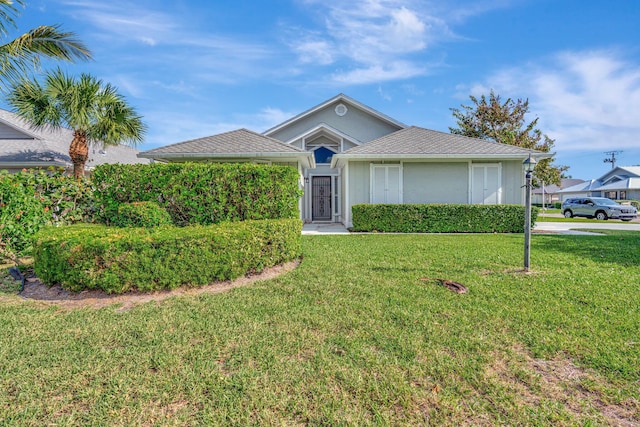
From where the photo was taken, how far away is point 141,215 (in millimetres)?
6500

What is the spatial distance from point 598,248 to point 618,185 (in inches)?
1835

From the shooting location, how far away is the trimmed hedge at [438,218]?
1237 centimetres

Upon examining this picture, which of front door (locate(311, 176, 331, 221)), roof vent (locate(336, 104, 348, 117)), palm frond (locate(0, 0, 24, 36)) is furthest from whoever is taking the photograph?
roof vent (locate(336, 104, 348, 117))

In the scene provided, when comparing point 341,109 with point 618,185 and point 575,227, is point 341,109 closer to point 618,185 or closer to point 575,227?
point 575,227

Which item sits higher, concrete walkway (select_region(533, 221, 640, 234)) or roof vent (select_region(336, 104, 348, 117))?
roof vent (select_region(336, 104, 348, 117))

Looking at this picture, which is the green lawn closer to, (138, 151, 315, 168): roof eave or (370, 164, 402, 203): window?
(138, 151, 315, 168): roof eave

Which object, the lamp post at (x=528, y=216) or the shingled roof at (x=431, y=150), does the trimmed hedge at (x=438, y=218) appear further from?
the lamp post at (x=528, y=216)

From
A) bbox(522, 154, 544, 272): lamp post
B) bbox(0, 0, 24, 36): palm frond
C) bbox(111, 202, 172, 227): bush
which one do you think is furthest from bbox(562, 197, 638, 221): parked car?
bbox(0, 0, 24, 36): palm frond

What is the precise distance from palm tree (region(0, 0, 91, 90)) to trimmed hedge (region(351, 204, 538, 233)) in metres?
10.5

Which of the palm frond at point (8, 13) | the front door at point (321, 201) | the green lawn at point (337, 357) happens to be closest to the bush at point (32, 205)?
the green lawn at point (337, 357)

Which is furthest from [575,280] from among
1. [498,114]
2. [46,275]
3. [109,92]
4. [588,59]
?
[498,114]

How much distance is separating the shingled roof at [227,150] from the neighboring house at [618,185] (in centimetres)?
4832

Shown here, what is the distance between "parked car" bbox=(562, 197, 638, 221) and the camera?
2084 centimetres

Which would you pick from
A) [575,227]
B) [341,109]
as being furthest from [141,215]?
[575,227]
